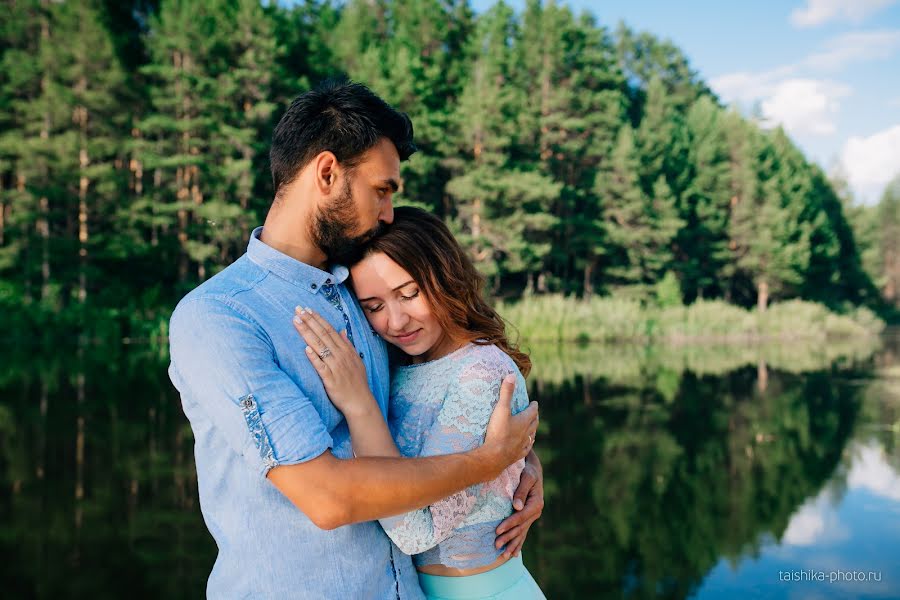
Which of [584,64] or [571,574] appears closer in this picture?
[571,574]

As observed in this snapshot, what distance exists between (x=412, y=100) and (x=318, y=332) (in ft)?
71.9

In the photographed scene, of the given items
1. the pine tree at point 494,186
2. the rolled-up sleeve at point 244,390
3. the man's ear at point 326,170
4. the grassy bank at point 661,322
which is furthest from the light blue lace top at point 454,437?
the pine tree at point 494,186

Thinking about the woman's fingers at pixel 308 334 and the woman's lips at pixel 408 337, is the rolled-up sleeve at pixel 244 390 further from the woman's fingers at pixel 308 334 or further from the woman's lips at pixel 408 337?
the woman's lips at pixel 408 337

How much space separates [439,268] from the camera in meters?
2.02

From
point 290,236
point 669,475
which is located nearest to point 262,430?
point 290,236

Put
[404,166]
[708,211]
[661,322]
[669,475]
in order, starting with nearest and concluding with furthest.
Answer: [669,475], [404,166], [661,322], [708,211]

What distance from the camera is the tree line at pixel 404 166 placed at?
19578mm

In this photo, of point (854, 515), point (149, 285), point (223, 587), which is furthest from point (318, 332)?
point (149, 285)

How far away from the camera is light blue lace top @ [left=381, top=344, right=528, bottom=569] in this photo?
1661 millimetres

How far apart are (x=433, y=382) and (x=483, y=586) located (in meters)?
0.53

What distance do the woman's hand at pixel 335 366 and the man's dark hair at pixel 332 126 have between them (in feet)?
1.26

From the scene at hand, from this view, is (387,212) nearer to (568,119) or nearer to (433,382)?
A: (433,382)

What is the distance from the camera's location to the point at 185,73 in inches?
778

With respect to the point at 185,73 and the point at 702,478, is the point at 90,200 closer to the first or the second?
the point at 185,73
